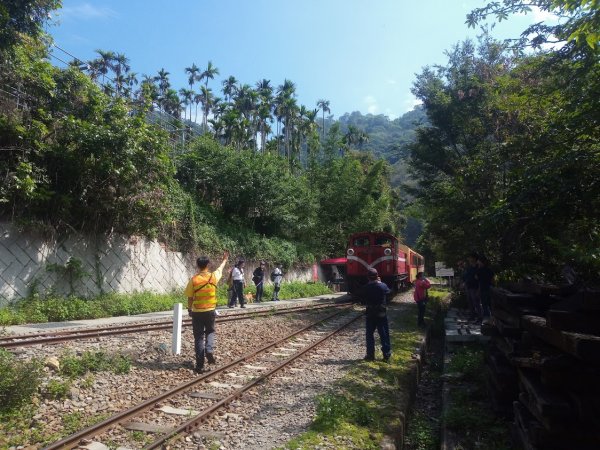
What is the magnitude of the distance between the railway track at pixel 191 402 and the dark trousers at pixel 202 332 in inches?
14.8

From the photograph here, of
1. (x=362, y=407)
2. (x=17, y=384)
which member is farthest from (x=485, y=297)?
(x=17, y=384)

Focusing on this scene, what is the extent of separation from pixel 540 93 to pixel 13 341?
10863mm

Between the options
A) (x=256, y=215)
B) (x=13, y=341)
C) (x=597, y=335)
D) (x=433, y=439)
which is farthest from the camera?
(x=256, y=215)

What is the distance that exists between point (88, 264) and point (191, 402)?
Answer: 1057 centimetres

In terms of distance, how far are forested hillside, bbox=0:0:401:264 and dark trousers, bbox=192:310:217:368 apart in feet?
23.9

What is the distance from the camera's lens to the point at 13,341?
8297 millimetres

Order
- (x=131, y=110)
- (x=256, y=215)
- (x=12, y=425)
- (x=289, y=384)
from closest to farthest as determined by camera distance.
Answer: (x=12, y=425)
(x=289, y=384)
(x=131, y=110)
(x=256, y=215)

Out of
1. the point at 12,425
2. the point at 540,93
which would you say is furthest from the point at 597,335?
the point at 540,93

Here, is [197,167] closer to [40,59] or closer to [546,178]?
[40,59]

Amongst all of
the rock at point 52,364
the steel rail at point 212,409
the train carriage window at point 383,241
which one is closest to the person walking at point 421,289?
the steel rail at point 212,409

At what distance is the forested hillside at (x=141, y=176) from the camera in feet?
42.0

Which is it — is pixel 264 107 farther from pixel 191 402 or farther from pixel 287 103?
pixel 191 402

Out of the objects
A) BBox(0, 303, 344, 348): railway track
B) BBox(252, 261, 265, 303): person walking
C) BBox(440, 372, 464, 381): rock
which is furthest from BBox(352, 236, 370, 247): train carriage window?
BBox(440, 372, 464, 381): rock

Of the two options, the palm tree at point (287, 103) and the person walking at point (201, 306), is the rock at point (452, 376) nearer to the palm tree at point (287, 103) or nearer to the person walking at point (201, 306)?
the person walking at point (201, 306)
